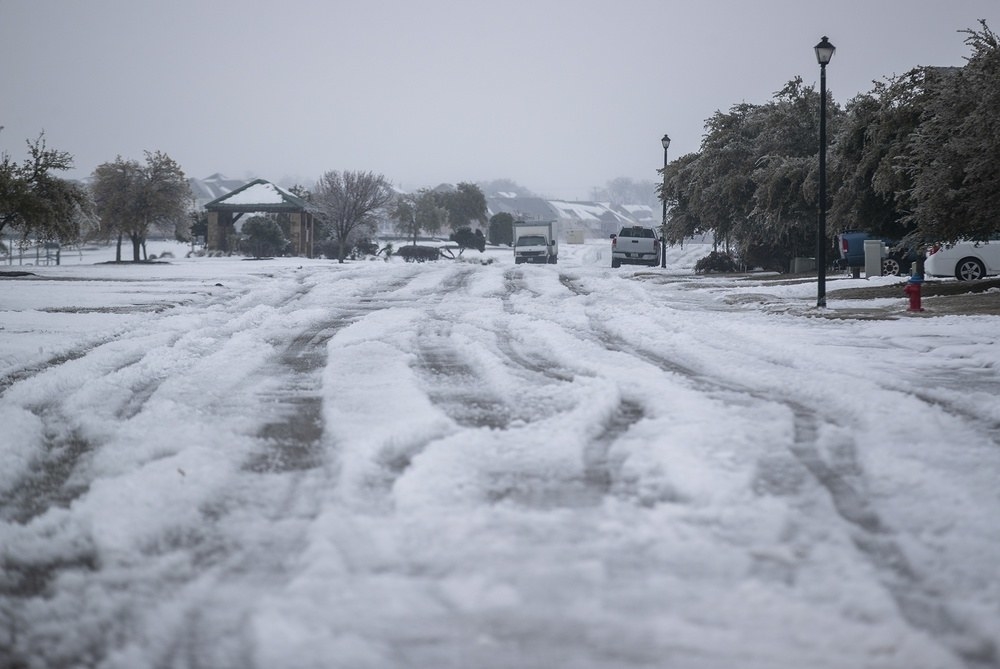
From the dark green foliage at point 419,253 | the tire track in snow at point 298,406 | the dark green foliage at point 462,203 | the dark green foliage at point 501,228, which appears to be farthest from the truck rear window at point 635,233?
the dark green foliage at point 462,203

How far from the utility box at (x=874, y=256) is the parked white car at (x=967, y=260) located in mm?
1219

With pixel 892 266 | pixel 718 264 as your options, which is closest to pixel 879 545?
pixel 892 266

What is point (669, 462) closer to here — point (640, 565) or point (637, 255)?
point (640, 565)

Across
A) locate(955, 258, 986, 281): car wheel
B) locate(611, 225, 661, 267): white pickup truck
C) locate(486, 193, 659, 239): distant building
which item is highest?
locate(486, 193, 659, 239): distant building

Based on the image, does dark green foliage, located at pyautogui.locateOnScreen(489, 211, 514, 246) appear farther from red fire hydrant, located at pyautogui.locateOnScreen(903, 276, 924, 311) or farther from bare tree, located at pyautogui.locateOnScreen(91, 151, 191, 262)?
red fire hydrant, located at pyautogui.locateOnScreen(903, 276, 924, 311)

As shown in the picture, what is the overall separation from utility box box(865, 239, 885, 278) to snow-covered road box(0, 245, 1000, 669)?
43.2 feet

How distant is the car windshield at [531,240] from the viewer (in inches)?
1660

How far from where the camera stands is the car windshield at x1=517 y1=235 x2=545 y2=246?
4216 cm

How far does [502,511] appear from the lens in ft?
13.4

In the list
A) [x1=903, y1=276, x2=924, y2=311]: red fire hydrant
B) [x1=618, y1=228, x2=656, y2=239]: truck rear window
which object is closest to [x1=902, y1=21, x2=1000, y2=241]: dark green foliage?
[x1=903, y1=276, x2=924, y2=311]: red fire hydrant

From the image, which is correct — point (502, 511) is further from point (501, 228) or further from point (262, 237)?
point (501, 228)

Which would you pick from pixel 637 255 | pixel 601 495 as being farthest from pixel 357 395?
pixel 637 255

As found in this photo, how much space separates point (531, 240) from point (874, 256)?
2222 centimetres

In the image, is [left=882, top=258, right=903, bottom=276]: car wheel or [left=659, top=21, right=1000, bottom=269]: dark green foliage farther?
[left=882, top=258, right=903, bottom=276]: car wheel
